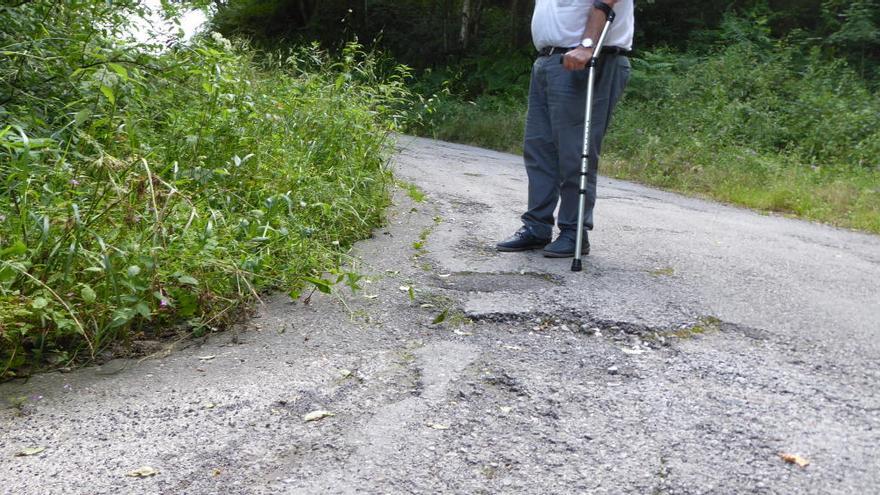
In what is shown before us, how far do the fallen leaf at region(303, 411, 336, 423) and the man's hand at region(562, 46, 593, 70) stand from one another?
2579 millimetres

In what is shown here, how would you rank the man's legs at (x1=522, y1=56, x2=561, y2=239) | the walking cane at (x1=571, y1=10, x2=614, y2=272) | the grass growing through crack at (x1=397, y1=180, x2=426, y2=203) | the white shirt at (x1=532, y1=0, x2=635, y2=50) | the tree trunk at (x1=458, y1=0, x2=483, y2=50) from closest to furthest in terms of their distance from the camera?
the walking cane at (x1=571, y1=10, x2=614, y2=272), the white shirt at (x1=532, y1=0, x2=635, y2=50), the man's legs at (x1=522, y1=56, x2=561, y2=239), the grass growing through crack at (x1=397, y1=180, x2=426, y2=203), the tree trunk at (x1=458, y1=0, x2=483, y2=50)

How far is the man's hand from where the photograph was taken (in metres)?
4.25

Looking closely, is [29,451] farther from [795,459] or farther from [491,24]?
[491,24]

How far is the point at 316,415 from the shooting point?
241 centimetres

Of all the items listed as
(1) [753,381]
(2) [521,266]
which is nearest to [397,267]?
(2) [521,266]

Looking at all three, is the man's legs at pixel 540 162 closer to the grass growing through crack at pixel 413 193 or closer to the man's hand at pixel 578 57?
the man's hand at pixel 578 57

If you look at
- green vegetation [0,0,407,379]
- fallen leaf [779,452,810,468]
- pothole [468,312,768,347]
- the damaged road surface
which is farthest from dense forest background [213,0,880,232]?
fallen leaf [779,452,810,468]

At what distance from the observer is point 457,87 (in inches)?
782

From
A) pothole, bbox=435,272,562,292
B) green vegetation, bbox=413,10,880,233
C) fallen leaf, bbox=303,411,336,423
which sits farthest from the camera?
green vegetation, bbox=413,10,880,233

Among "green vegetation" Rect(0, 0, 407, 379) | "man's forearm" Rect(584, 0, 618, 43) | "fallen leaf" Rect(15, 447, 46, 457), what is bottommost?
"fallen leaf" Rect(15, 447, 46, 457)

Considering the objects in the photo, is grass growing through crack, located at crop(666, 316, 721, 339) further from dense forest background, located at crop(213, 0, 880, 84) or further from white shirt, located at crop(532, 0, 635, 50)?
dense forest background, located at crop(213, 0, 880, 84)

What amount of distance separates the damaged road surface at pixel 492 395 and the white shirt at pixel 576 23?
123cm

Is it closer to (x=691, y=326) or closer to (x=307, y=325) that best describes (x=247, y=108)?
(x=307, y=325)

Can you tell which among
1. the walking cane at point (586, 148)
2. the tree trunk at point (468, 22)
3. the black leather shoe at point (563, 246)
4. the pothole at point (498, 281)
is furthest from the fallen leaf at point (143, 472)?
the tree trunk at point (468, 22)
